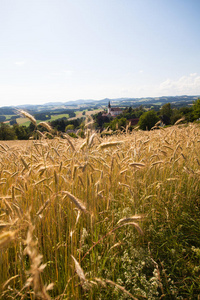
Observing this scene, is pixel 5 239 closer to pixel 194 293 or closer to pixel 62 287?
pixel 62 287

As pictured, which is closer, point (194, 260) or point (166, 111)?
point (194, 260)

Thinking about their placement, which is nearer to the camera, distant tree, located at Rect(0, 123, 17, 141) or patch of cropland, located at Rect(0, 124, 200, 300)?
patch of cropland, located at Rect(0, 124, 200, 300)

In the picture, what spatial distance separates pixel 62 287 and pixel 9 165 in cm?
250

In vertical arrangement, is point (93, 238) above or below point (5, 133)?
above

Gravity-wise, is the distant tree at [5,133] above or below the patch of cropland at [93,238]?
below

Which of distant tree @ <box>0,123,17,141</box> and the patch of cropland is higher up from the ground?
the patch of cropland

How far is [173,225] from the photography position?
247 centimetres

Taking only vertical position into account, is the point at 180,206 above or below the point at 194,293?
above

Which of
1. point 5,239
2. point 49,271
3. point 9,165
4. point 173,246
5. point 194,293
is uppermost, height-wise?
point 5,239

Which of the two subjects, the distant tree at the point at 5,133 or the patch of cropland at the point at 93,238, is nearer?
the patch of cropland at the point at 93,238

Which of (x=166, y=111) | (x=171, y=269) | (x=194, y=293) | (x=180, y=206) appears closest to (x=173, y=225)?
(x=180, y=206)

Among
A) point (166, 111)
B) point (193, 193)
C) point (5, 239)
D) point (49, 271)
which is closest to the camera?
point (5, 239)

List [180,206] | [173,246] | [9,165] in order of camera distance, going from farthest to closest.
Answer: [9,165], [180,206], [173,246]

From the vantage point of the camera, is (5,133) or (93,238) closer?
(93,238)
